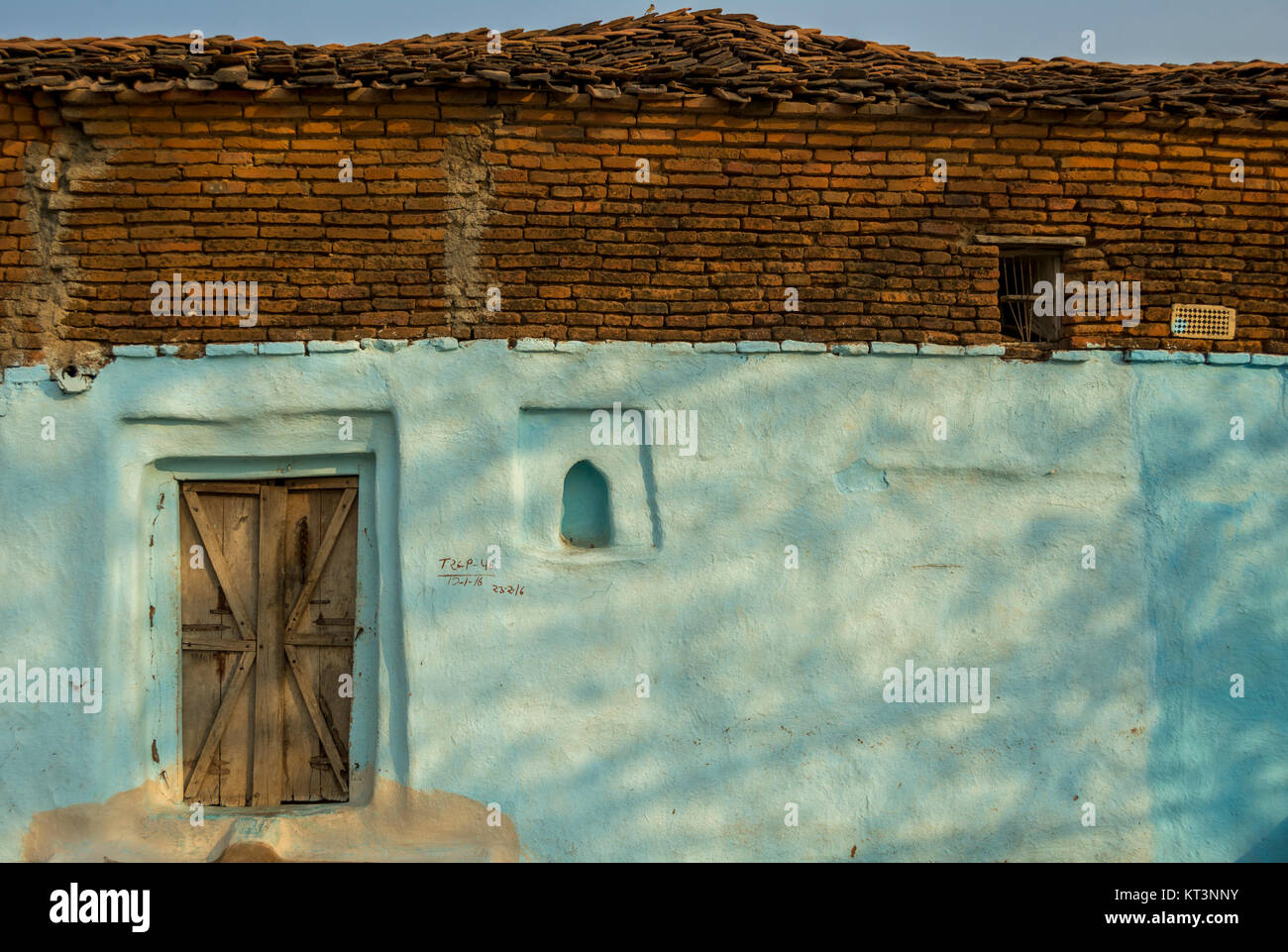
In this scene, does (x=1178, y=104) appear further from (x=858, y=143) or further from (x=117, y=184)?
(x=117, y=184)

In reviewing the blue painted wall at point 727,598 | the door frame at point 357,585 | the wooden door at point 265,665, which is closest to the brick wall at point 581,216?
the blue painted wall at point 727,598

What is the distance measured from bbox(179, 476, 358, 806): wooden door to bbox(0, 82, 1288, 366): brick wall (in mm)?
1136

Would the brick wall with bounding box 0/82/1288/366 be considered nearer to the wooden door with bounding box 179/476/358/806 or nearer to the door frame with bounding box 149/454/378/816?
the door frame with bounding box 149/454/378/816

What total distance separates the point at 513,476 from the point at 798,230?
205cm

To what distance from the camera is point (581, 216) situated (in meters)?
5.27

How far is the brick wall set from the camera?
17.0ft

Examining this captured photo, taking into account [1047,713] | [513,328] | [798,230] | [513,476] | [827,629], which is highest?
[798,230]

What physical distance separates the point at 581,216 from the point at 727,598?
221 cm

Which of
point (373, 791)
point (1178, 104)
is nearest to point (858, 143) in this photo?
point (1178, 104)

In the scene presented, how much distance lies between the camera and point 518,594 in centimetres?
511

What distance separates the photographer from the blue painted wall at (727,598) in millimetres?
5082

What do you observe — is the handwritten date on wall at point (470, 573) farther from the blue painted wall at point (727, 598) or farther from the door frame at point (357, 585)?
the door frame at point (357, 585)

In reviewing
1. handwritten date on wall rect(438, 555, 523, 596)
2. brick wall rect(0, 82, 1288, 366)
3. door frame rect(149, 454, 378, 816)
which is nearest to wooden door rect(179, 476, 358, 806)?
door frame rect(149, 454, 378, 816)

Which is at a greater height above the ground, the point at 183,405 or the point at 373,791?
the point at 183,405
